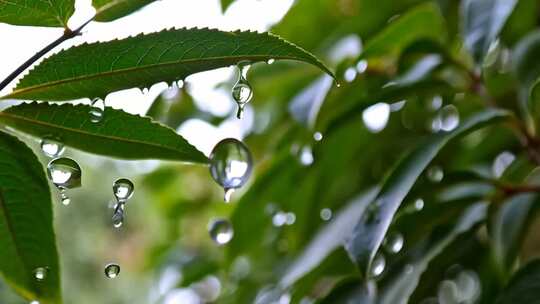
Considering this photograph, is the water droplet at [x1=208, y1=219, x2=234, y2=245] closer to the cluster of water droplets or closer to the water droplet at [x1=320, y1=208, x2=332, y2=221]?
the water droplet at [x1=320, y1=208, x2=332, y2=221]

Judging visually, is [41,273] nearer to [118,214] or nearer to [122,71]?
Result: [118,214]

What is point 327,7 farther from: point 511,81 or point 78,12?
point 78,12

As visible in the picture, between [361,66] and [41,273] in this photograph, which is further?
[361,66]

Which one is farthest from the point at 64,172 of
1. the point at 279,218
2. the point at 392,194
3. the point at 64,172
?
the point at 279,218

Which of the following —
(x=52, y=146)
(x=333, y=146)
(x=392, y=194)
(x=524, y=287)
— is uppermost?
(x=333, y=146)

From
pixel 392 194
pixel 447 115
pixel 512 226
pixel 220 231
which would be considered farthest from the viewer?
pixel 447 115

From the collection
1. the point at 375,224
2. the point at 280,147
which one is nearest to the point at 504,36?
the point at 280,147

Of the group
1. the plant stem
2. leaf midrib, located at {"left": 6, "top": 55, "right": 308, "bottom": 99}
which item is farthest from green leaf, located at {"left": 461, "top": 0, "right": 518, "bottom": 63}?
A: the plant stem
